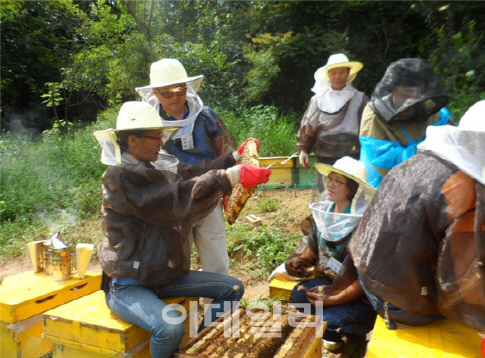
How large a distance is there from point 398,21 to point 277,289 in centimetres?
Answer: 767

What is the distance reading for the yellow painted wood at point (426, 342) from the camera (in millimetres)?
1611

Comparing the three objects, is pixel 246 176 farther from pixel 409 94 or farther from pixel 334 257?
pixel 409 94

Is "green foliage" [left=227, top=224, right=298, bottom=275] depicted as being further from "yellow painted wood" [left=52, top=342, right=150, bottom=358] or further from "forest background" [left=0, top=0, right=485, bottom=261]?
"yellow painted wood" [left=52, top=342, right=150, bottom=358]

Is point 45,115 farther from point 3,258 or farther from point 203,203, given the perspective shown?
point 203,203

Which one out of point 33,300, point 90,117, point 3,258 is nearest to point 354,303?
point 33,300

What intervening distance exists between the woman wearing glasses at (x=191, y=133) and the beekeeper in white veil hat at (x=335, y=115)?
120cm

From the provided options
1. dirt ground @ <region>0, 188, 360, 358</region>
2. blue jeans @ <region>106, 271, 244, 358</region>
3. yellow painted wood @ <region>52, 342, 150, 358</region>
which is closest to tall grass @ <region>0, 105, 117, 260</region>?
dirt ground @ <region>0, 188, 360, 358</region>

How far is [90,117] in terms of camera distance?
43.1 feet

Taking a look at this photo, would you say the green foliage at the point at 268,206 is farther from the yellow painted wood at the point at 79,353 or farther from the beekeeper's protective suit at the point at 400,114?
the yellow painted wood at the point at 79,353

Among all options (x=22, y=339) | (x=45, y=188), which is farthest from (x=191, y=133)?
(x=45, y=188)

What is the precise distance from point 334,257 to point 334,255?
1cm

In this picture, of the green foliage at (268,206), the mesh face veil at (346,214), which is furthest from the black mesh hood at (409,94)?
the green foliage at (268,206)

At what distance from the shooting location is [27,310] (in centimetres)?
249

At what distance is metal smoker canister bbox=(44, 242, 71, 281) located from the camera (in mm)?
2754
